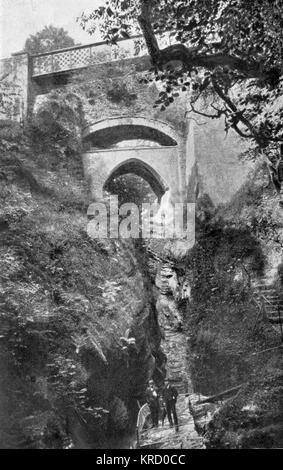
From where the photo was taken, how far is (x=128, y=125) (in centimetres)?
473

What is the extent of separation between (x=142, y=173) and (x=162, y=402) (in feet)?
6.47

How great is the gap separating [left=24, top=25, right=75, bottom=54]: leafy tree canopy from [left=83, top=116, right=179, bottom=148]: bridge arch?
799 millimetres

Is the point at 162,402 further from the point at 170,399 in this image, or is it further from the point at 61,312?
the point at 61,312

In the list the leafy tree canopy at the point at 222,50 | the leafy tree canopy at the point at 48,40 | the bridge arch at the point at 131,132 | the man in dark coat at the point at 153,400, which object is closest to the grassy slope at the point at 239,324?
the man in dark coat at the point at 153,400

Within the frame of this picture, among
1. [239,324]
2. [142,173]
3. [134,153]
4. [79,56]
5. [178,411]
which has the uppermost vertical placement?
[79,56]

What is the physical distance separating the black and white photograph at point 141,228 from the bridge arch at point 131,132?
0.01 m

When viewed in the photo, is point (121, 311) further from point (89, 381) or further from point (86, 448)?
point (86, 448)

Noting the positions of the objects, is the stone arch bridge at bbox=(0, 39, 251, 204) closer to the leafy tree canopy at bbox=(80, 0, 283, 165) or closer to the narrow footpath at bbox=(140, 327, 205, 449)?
the leafy tree canopy at bbox=(80, 0, 283, 165)

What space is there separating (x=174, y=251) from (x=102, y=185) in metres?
0.87

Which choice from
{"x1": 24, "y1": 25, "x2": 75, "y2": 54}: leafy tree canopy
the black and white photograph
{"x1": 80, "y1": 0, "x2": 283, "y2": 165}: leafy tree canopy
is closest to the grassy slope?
the black and white photograph

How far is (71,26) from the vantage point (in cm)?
454

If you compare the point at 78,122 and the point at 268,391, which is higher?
the point at 78,122

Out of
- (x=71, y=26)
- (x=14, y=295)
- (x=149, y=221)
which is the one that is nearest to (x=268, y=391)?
(x=149, y=221)

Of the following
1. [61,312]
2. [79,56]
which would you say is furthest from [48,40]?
[61,312]
